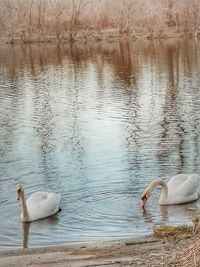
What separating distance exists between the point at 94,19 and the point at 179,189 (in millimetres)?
31365

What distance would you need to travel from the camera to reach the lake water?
30.4 feet

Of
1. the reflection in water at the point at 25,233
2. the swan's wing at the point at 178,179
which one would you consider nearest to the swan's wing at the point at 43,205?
the reflection in water at the point at 25,233

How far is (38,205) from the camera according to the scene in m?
9.73

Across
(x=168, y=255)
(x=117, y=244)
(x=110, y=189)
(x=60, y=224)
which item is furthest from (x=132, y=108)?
(x=168, y=255)

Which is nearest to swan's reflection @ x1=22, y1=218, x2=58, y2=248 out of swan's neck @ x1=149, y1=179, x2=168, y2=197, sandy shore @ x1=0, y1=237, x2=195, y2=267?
swan's neck @ x1=149, y1=179, x2=168, y2=197

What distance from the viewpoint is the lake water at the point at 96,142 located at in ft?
30.4

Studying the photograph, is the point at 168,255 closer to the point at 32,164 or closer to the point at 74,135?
the point at 32,164

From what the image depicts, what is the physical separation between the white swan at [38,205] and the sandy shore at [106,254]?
2.01 m

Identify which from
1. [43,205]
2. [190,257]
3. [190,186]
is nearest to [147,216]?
[190,186]

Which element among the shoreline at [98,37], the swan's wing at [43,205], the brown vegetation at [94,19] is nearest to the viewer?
the swan's wing at [43,205]

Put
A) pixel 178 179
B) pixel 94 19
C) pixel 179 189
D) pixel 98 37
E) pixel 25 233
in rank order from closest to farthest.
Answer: pixel 25 233, pixel 179 189, pixel 178 179, pixel 94 19, pixel 98 37

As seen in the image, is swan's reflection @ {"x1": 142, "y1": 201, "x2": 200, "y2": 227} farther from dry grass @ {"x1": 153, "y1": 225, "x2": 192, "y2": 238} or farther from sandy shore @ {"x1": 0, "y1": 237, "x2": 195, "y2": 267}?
sandy shore @ {"x1": 0, "y1": 237, "x2": 195, "y2": 267}

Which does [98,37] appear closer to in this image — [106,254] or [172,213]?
[172,213]

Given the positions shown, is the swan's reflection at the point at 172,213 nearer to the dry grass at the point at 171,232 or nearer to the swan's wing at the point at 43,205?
the swan's wing at the point at 43,205
